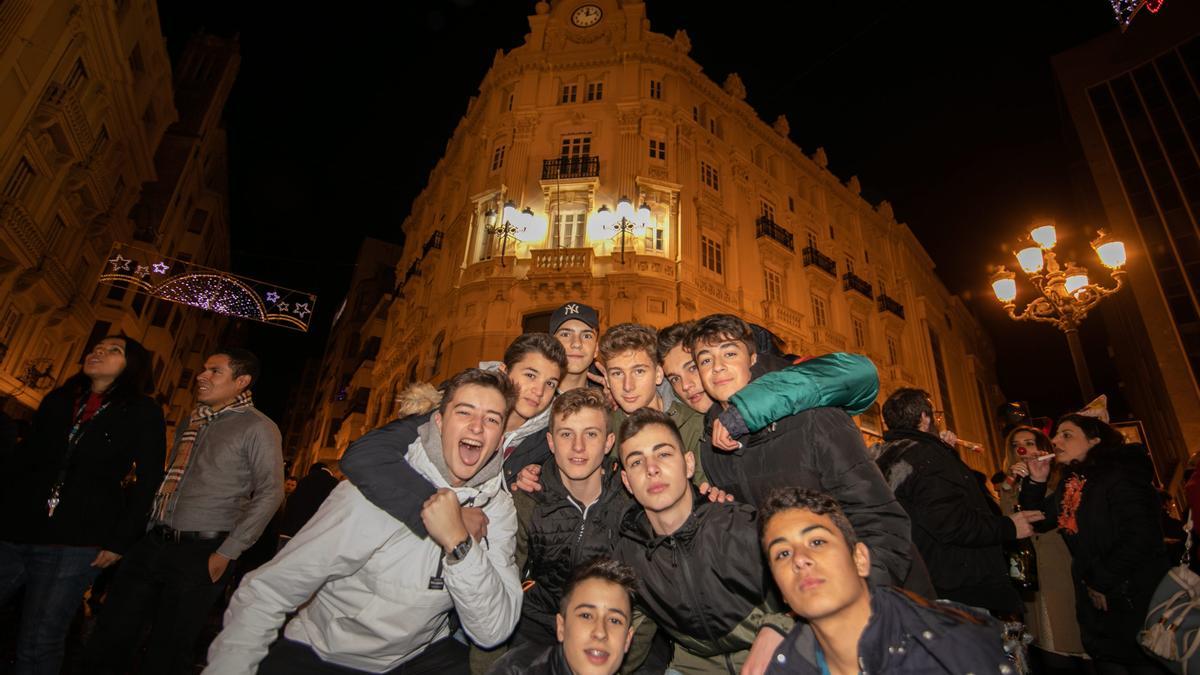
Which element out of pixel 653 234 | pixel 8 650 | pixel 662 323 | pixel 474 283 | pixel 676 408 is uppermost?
pixel 653 234

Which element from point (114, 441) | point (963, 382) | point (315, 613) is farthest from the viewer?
point (963, 382)

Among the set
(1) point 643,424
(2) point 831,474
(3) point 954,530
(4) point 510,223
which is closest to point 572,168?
(4) point 510,223

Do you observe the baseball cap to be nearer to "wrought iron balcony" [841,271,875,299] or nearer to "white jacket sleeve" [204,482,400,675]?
"white jacket sleeve" [204,482,400,675]

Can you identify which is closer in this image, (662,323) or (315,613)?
(315,613)

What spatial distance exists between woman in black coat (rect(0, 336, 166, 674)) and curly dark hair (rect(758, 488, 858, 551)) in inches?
175

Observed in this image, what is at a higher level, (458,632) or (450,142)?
(450,142)

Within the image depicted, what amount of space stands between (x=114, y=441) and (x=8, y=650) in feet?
9.65

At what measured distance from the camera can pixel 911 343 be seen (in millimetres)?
29047

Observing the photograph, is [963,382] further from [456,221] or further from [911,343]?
[456,221]

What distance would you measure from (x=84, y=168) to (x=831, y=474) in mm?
26705

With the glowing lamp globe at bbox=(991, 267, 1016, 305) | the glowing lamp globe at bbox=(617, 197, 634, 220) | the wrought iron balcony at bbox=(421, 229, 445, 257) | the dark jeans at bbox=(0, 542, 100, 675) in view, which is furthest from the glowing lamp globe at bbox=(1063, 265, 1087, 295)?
the wrought iron balcony at bbox=(421, 229, 445, 257)

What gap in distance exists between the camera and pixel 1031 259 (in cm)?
978

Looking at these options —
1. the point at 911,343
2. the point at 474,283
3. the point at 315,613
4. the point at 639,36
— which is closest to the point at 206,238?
the point at 474,283

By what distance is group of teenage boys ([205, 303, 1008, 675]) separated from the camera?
2406mm
